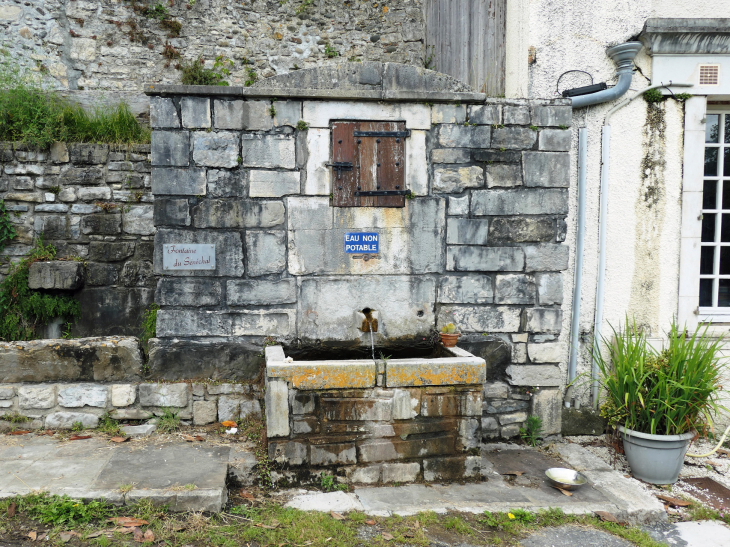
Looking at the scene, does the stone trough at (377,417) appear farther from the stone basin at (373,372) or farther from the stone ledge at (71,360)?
the stone ledge at (71,360)

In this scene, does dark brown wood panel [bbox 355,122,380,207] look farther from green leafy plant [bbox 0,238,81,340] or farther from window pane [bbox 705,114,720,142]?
green leafy plant [bbox 0,238,81,340]

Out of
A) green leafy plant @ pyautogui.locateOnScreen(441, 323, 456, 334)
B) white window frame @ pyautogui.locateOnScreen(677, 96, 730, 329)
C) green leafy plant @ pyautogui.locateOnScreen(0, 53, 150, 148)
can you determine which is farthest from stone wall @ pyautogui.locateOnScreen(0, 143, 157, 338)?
white window frame @ pyautogui.locateOnScreen(677, 96, 730, 329)

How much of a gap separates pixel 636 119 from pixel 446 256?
2118mm

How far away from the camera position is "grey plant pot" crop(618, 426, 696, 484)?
3.48 m

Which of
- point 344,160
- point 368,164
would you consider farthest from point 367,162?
point 344,160

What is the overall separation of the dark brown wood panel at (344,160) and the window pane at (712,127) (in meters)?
3.28

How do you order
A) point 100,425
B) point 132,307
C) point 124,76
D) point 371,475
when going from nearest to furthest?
point 371,475
point 100,425
point 132,307
point 124,76

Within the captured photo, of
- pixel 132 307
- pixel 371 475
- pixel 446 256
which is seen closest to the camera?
pixel 371 475

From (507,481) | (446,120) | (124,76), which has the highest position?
(124,76)

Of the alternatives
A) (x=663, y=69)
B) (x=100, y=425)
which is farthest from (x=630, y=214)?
(x=100, y=425)

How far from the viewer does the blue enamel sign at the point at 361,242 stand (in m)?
3.99

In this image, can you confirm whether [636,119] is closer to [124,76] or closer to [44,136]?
[44,136]

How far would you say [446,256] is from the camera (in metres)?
4.09

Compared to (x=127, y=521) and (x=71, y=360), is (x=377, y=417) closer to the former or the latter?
(x=127, y=521)
